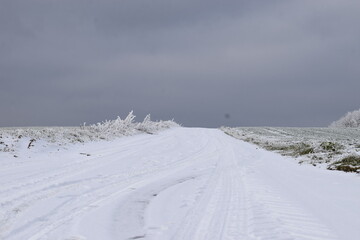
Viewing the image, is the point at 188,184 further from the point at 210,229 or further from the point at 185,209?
the point at 210,229

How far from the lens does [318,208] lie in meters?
6.28

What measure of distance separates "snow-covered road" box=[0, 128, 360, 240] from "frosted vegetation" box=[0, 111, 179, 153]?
7.61ft

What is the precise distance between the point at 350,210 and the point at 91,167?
7.31 metres

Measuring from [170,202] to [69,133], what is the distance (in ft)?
41.1

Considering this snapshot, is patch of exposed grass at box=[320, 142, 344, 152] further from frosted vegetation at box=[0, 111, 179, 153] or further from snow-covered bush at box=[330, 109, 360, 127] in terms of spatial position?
snow-covered bush at box=[330, 109, 360, 127]

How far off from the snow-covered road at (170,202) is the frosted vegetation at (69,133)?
2.32 meters

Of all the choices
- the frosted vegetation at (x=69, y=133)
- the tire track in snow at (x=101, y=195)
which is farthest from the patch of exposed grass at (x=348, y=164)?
the frosted vegetation at (x=69, y=133)

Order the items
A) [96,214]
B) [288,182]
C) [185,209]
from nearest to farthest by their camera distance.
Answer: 1. [96,214]
2. [185,209]
3. [288,182]

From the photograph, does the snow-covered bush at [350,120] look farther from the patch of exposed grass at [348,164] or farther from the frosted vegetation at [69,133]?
the patch of exposed grass at [348,164]

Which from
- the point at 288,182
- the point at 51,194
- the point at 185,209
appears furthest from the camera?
the point at 288,182

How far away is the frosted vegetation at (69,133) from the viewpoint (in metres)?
13.9

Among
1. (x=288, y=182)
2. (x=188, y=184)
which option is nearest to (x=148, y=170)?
(x=188, y=184)

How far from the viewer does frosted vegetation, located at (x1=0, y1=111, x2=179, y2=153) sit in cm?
1386

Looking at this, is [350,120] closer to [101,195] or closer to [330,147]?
[330,147]
